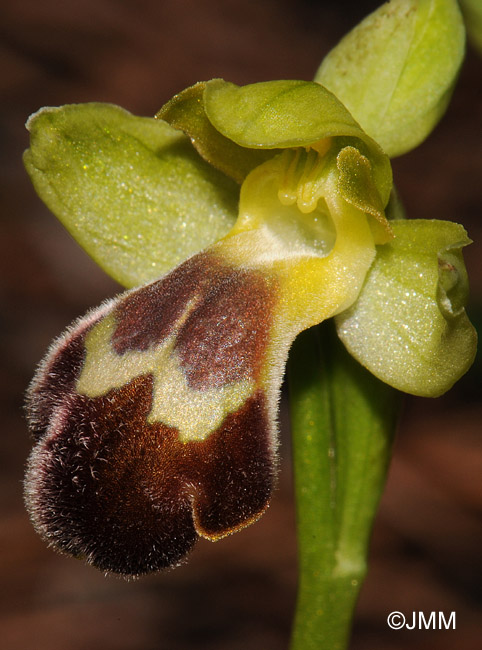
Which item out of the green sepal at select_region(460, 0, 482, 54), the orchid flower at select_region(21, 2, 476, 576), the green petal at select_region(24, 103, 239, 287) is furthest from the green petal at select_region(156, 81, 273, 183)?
the green sepal at select_region(460, 0, 482, 54)

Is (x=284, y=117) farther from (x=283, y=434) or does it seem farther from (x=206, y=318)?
(x=283, y=434)

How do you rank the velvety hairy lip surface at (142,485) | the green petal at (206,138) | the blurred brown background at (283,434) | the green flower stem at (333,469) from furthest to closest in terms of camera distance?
the blurred brown background at (283,434)
the green flower stem at (333,469)
the green petal at (206,138)
the velvety hairy lip surface at (142,485)

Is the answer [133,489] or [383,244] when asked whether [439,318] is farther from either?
[133,489]

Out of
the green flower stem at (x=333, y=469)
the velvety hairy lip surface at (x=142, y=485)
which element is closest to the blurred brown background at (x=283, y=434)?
the green flower stem at (x=333, y=469)

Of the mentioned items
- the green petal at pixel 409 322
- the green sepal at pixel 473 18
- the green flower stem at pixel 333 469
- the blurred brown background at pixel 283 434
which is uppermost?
the green sepal at pixel 473 18

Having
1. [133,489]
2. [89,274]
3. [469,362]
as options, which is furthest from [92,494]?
[89,274]

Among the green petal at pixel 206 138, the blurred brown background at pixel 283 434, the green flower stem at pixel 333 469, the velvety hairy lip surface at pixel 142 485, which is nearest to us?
the velvety hairy lip surface at pixel 142 485

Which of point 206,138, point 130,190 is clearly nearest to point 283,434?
point 130,190

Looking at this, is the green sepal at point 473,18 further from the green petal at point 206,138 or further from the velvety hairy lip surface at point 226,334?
the velvety hairy lip surface at point 226,334
